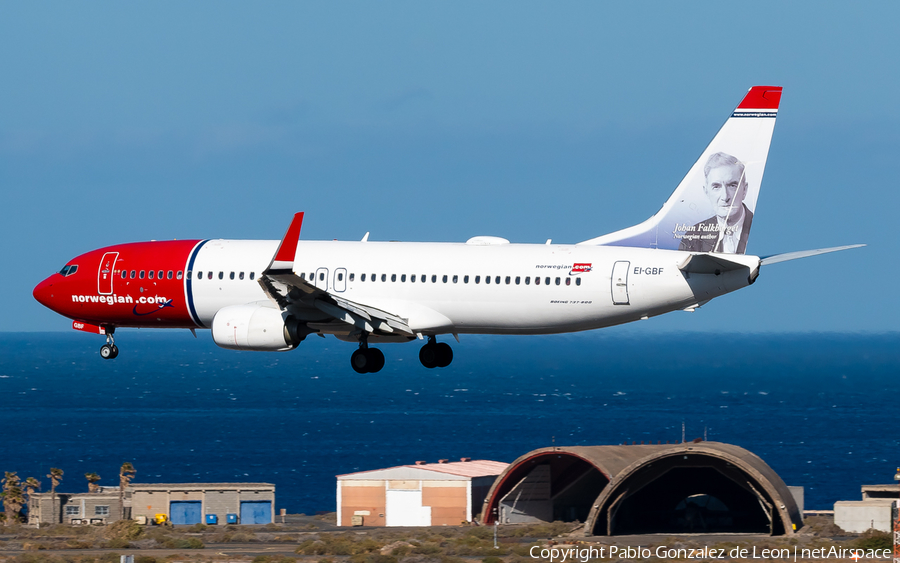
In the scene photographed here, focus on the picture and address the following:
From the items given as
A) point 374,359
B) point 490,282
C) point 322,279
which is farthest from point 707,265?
point 322,279

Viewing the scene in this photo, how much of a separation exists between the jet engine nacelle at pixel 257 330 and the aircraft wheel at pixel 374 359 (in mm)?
3050

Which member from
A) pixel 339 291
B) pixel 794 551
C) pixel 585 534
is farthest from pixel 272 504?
pixel 339 291

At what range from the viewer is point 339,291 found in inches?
1882

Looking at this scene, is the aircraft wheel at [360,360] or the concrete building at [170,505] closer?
the aircraft wheel at [360,360]

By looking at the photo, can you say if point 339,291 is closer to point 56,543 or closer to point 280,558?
point 280,558

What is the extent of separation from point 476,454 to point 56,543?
9736cm

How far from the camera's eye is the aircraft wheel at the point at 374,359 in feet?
155

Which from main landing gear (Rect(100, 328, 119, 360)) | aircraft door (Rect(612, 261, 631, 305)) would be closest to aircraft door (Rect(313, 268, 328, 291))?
main landing gear (Rect(100, 328, 119, 360))

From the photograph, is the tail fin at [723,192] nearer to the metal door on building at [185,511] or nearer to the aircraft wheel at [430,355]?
the aircraft wheel at [430,355]

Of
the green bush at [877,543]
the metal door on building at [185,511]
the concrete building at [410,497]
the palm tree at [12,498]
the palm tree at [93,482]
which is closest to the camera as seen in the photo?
the green bush at [877,543]

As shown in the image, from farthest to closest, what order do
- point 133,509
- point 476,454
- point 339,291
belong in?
point 476,454, point 133,509, point 339,291

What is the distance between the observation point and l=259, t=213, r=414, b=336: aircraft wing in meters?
43.8

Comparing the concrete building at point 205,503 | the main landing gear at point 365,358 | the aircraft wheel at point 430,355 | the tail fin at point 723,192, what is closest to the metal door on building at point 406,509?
the concrete building at point 205,503

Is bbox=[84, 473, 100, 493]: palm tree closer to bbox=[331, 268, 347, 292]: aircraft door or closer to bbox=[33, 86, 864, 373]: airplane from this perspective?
bbox=[33, 86, 864, 373]: airplane
